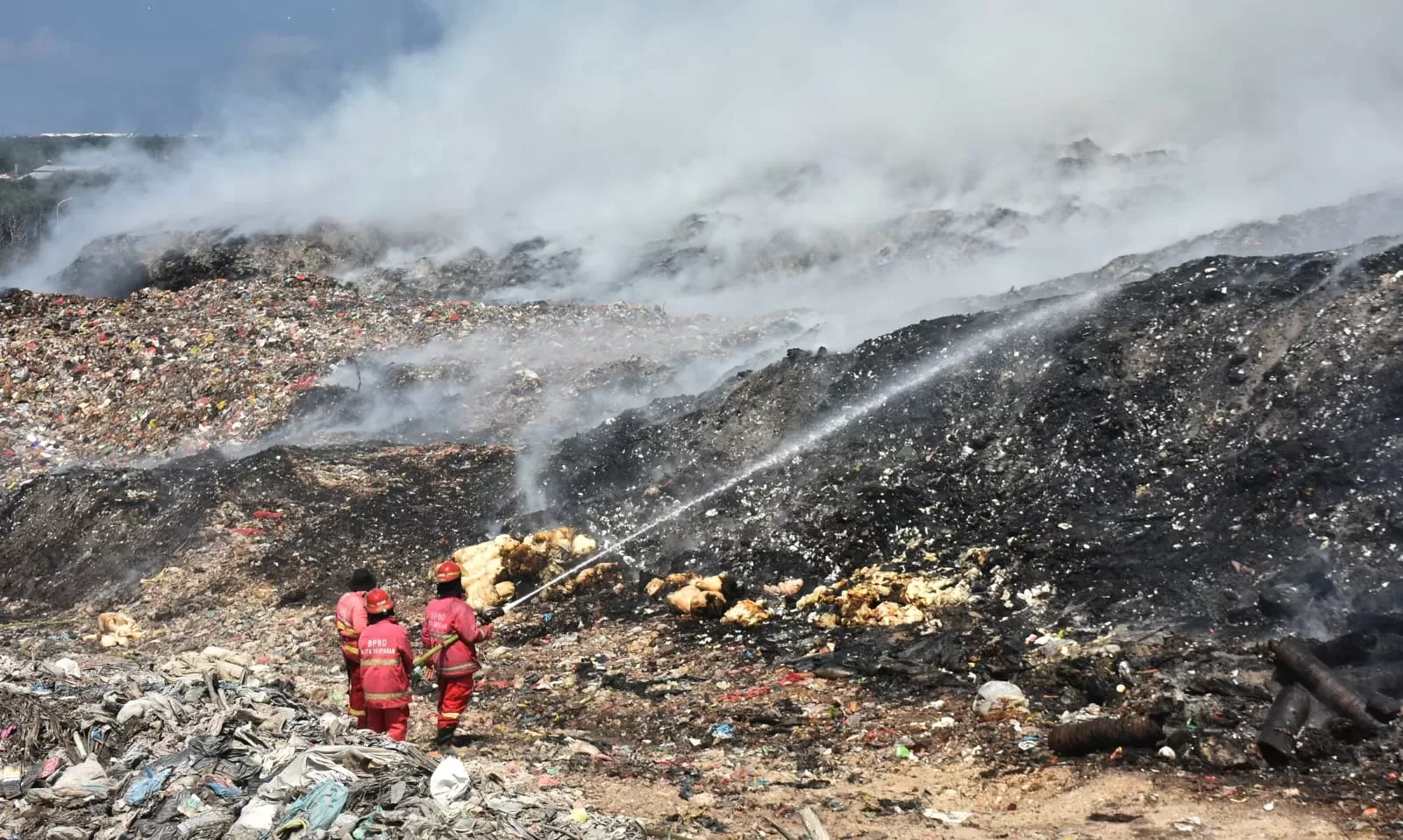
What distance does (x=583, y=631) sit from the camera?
869 cm

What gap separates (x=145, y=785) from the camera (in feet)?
15.0

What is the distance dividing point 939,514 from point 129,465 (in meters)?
12.9

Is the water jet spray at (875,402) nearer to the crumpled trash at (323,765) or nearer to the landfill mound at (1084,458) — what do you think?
the landfill mound at (1084,458)

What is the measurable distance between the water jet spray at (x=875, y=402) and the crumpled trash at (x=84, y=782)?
546 cm

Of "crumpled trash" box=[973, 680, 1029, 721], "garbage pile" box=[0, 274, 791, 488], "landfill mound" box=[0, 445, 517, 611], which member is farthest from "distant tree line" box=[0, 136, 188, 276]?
"crumpled trash" box=[973, 680, 1029, 721]

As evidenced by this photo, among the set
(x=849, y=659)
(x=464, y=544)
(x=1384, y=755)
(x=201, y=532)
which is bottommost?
(x=1384, y=755)

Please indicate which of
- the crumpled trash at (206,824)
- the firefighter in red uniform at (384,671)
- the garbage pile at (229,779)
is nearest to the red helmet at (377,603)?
the firefighter in red uniform at (384,671)

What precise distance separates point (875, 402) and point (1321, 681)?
5.68 metres

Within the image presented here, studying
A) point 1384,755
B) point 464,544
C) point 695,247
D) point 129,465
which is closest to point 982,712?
point 1384,755

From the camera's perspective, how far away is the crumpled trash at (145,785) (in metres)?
4.52

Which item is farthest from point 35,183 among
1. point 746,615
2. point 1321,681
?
point 1321,681

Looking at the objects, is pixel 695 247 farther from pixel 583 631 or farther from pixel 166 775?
pixel 166 775

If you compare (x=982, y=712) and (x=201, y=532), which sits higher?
(x=201, y=532)

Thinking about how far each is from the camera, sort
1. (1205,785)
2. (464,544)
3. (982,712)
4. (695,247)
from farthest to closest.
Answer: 1. (695,247)
2. (464,544)
3. (982,712)
4. (1205,785)
